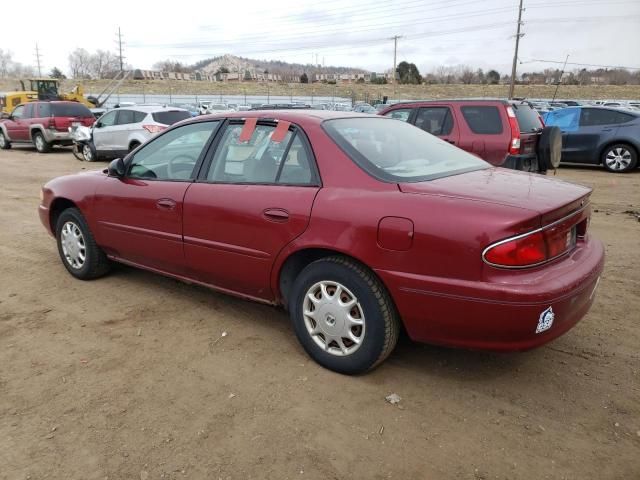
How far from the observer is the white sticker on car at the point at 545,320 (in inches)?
101

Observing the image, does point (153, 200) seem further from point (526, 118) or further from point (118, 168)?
point (526, 118)

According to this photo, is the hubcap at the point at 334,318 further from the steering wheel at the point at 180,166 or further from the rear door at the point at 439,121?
the rear door at the point at 439,121

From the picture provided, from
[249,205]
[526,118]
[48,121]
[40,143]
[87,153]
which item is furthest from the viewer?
[40,143]

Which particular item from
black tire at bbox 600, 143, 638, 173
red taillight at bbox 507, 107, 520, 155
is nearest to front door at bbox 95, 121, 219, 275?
red taillight at bbox 507, 107, 520, 155

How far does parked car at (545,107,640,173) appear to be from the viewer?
1158 cm

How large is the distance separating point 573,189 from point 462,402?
55.5 inches

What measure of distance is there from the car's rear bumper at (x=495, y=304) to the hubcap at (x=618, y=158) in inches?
412

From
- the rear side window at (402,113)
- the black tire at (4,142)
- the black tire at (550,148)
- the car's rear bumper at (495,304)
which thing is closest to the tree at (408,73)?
the black tire at (4,142)

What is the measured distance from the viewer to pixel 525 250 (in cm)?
257

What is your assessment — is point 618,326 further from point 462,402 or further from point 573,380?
point 462,402

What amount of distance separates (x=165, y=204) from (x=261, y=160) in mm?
877

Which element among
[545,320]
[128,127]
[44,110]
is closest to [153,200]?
[545,320]

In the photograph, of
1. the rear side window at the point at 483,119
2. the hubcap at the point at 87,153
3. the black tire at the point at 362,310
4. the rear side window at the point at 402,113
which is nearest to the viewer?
the black tire at the point at 362,310

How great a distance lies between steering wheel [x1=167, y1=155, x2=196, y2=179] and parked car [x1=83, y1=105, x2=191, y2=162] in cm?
955
